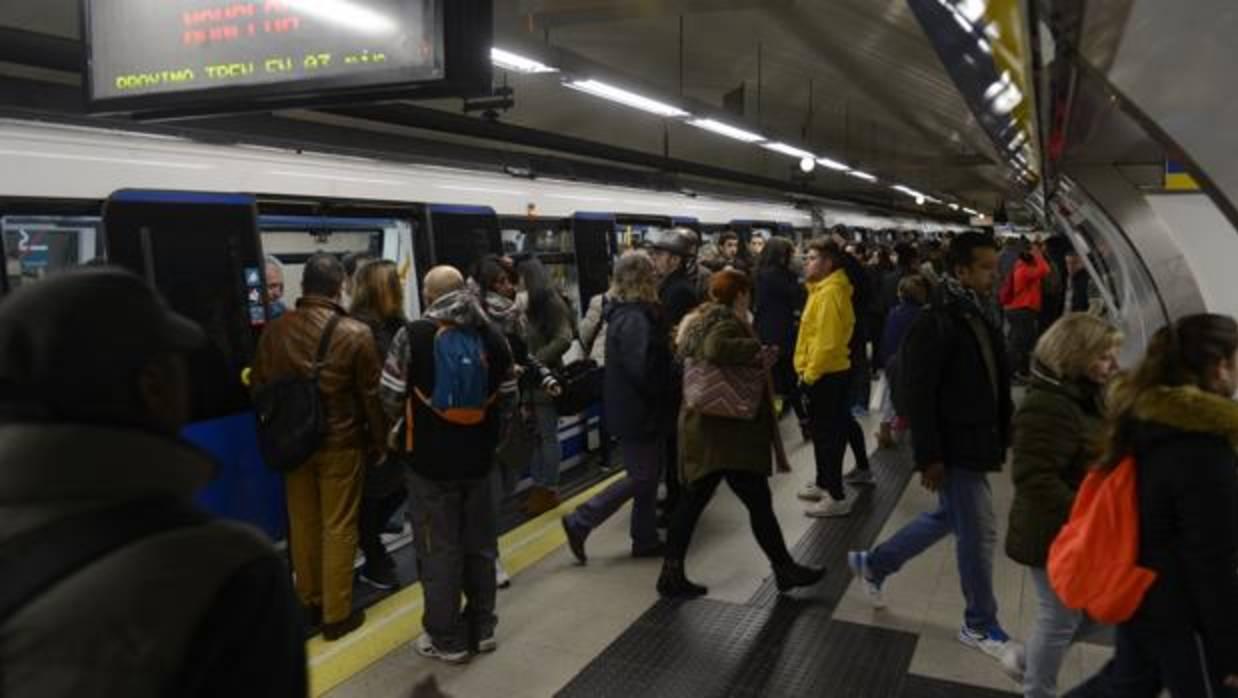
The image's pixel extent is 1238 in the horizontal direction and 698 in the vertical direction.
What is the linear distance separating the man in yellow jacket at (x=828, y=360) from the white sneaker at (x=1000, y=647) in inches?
68.3

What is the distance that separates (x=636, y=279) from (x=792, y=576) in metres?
1.58

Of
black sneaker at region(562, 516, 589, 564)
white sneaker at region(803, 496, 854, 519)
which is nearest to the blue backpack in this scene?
black sneaker at region(562, 516, 589, 564)

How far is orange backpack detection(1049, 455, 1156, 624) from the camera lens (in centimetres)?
220

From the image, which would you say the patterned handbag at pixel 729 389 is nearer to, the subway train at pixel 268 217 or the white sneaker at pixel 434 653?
the white sneaker at pixel 434 653

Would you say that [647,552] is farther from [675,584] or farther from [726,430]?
[726,430]

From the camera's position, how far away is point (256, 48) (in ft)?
9.62

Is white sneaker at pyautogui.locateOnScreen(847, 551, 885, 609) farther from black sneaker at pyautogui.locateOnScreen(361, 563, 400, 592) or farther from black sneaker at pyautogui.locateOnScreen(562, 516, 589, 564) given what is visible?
black sneaker at pyautogui.locateOnScreen(361, 563, 400, 592)

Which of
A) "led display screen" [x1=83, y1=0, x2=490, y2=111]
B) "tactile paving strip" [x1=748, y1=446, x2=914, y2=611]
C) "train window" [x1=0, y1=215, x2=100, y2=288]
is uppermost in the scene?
"led display screen" [x1=83, y1=0, x2=490, y2=111]

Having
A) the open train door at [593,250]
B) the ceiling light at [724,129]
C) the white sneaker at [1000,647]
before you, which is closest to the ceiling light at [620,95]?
the ceiling light at [724,129]

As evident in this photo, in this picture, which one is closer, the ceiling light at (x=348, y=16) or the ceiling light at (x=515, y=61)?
the ceiling light at (x=348, y=16)

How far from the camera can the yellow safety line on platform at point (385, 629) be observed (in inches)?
142

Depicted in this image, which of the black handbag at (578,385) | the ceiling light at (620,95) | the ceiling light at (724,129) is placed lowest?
the black handbag at (578,385)

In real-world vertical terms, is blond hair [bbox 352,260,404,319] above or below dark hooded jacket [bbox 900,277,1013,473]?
above

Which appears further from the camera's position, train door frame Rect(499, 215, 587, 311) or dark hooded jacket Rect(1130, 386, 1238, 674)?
train door frame Rect(499, 215, 587, 311)
